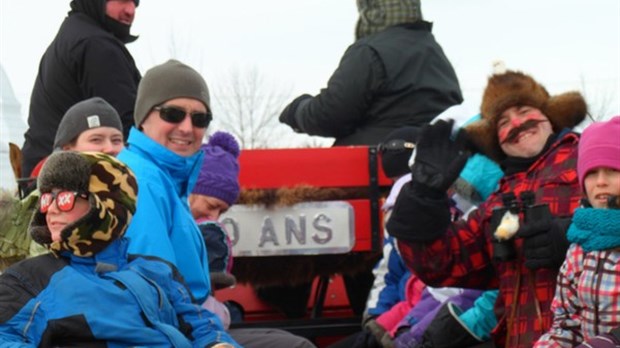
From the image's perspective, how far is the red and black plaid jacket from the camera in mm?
4926

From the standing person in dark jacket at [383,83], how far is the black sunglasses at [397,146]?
0.53m

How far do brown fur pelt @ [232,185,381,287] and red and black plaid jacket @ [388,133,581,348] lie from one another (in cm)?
132

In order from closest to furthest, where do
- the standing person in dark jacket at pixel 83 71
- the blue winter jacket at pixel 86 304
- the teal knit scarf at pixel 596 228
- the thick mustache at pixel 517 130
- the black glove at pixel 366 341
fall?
the blue winter jacket at pixel 86 304 → the teal knit scarf at pixel 596 228 → the thick mustache at pixel 517 130 → the black glove at pixel 366 341 → the standing person in dark jacket at pixel 83 71

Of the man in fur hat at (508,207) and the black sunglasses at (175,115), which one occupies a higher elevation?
the black sunglasses at (175,115)

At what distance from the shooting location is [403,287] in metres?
6.37

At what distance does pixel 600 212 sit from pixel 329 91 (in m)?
2.96

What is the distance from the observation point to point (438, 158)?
4.97 m

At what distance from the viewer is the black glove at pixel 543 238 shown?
15.4 feet

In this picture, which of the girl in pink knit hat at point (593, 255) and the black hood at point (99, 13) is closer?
the girl in pink knit hat at point (593, 255)

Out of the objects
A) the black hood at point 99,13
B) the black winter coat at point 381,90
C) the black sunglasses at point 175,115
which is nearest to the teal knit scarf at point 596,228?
the black sunglasses at point 175,115

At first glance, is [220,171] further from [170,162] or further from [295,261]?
[295,261]

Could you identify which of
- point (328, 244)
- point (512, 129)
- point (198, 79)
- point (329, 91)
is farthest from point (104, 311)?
point (329, 91)

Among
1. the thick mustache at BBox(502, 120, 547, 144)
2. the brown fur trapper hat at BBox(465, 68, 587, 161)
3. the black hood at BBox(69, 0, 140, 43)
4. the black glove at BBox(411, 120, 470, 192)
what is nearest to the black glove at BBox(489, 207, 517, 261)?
the black glove at BBox(411, 120, 470, 192)

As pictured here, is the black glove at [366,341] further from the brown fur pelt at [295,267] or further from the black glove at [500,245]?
the black glove at [500,245]
